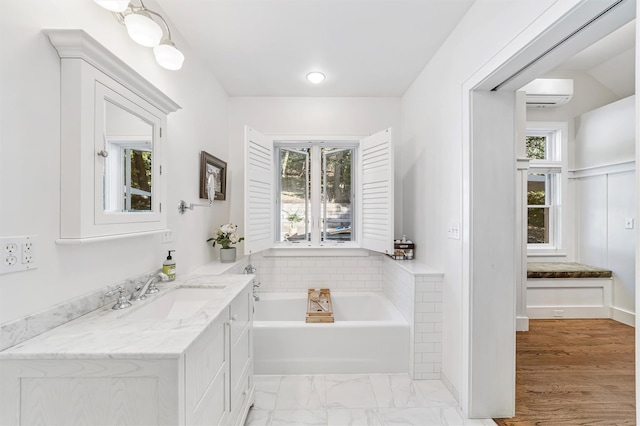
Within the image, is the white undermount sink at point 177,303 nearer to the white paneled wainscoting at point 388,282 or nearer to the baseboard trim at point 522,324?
the white paneled wainscoting at point 388,282

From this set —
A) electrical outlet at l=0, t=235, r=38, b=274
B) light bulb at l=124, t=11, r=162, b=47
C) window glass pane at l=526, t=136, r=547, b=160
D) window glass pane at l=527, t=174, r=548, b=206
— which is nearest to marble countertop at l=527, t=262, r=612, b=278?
window glass pane at l=527, t=174, r=548, b=206

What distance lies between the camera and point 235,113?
3.32m

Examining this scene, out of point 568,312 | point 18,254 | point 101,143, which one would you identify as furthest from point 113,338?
point 568,312

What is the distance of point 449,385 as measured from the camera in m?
2.15

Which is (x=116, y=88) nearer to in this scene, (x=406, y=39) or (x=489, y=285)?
(x=406, y=39)

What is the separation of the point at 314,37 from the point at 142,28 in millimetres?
1255

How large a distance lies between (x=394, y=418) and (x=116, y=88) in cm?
242

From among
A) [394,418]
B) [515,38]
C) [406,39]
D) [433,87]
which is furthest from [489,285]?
[406,39]

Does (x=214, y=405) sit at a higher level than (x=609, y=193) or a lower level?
lower

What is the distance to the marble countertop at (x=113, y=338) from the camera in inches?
35.3

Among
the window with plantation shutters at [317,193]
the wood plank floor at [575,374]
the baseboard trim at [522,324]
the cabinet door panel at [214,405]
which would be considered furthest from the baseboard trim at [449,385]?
the cabinet door panel at [214,405]

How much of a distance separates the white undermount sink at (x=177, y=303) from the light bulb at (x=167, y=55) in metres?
1.28

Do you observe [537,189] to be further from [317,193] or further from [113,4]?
[113,4]

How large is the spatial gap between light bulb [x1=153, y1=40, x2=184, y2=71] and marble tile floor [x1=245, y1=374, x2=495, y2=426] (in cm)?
221
